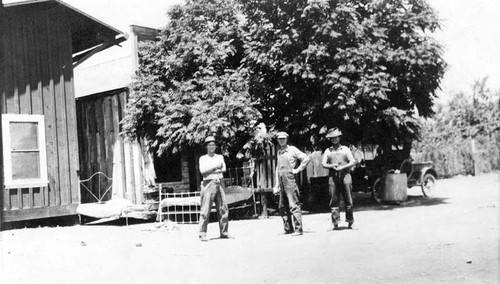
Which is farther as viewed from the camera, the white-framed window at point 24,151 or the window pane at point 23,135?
the window pane at point 23,135

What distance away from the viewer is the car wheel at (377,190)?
1538cm

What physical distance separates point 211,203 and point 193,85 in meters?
5.49

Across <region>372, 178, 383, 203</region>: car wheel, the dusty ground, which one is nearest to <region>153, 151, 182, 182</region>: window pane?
the dusty ground

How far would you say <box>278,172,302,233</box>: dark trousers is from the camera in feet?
31.0

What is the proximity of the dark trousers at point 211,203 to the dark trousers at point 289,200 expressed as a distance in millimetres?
1077

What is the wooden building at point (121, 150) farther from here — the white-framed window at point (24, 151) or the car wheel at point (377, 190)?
the car wheel at point (377, 190)

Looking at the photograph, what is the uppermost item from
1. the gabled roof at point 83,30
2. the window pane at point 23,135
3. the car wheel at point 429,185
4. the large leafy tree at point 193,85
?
the gabled roof at point 83,30

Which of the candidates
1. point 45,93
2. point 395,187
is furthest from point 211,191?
point 395,187

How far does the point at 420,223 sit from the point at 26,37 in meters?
9.87

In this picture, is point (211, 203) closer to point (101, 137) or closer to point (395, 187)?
point (395, 187)

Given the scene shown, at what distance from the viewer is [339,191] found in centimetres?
997

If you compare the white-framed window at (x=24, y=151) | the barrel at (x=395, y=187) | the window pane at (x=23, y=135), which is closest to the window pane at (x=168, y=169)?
the white-framed window at (x=24, y=151)

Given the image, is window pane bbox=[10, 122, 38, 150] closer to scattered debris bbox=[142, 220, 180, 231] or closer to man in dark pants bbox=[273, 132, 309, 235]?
scattered debris bbox=[142, 220, 180, 231]

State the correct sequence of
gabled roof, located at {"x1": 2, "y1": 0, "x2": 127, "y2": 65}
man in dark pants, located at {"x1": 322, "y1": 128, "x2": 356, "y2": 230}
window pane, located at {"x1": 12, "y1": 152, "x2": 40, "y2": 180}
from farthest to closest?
gabled roof, located at {"x1": 2, "y1": 0, "x2": 127, "y2": 65}
window pane, located at {"x1": 12, "y1": 152, "x2": 40, "y2": 180}
man in dark pants, located at {"x1": 322, "y1": 128, "x2": 356, "y2": 230}
